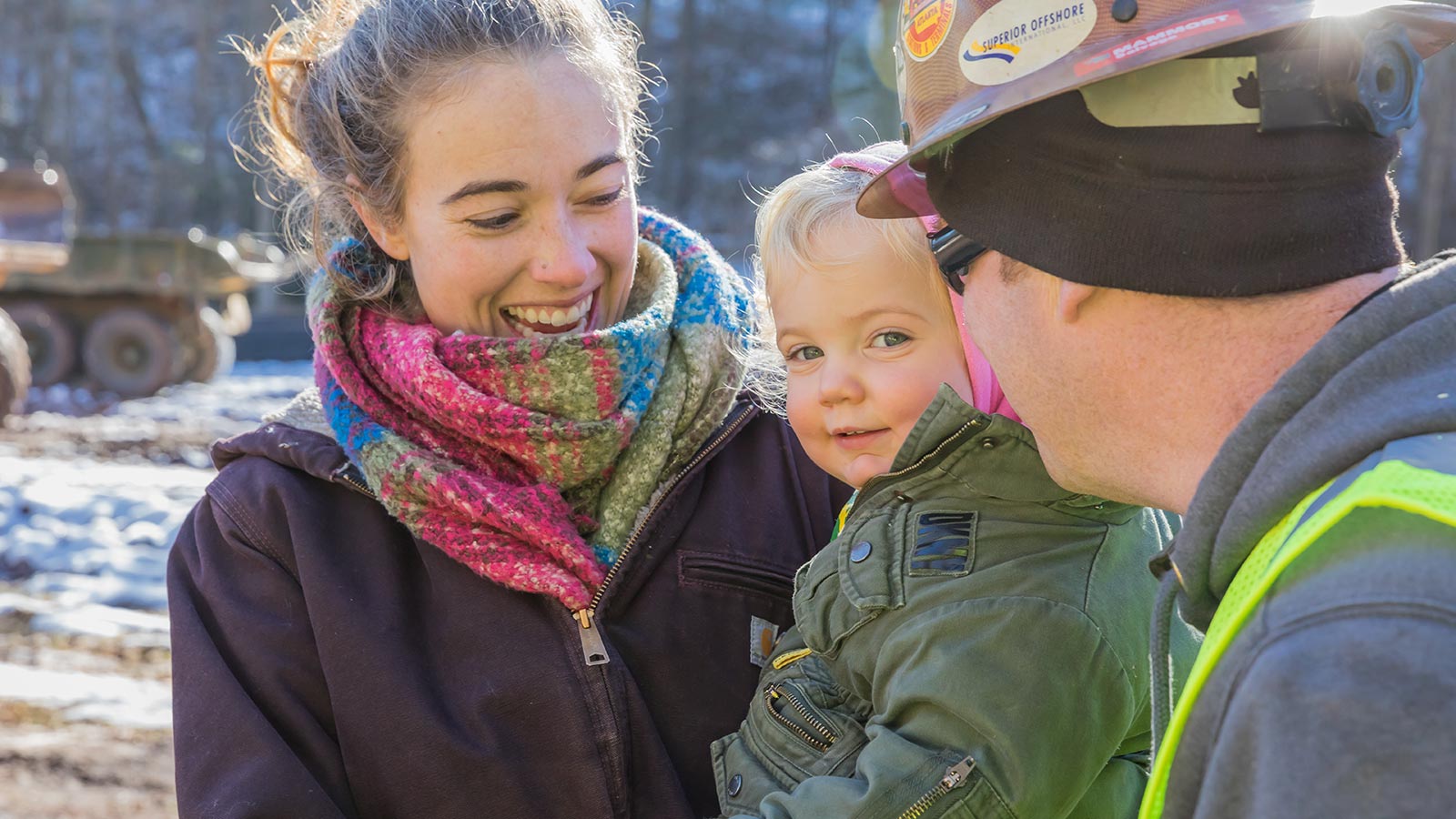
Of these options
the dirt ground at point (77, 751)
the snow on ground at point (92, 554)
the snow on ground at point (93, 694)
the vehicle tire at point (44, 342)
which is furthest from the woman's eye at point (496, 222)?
the vehicle tire at point (44, 342)

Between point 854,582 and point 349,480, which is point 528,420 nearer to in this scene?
point 349,480

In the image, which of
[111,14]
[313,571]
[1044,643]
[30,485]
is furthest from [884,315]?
[111,14]

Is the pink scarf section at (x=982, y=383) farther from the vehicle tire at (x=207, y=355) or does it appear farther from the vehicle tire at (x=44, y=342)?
the vehicle tire at (x=44, y=342)

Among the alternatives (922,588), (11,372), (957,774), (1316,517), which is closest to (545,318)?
(922,588)

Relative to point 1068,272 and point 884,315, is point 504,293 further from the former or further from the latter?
point 1068,272

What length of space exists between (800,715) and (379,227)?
4.04 ft

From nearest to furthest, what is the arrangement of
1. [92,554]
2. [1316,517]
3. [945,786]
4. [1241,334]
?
[1316,517] < [1241,334] < [945,786] < [92,554]

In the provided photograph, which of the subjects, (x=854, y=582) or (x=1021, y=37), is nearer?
(x=1021, y=37)

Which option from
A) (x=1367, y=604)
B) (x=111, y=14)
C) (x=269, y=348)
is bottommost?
(x=269, y=348)

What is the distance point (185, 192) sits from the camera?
31.2 meters

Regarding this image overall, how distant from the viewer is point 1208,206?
4.10ft

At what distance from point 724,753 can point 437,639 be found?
508 millimetres

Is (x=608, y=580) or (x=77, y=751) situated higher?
(x=608, y=580)

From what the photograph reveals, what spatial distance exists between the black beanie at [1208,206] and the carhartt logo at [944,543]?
0.66 metres
